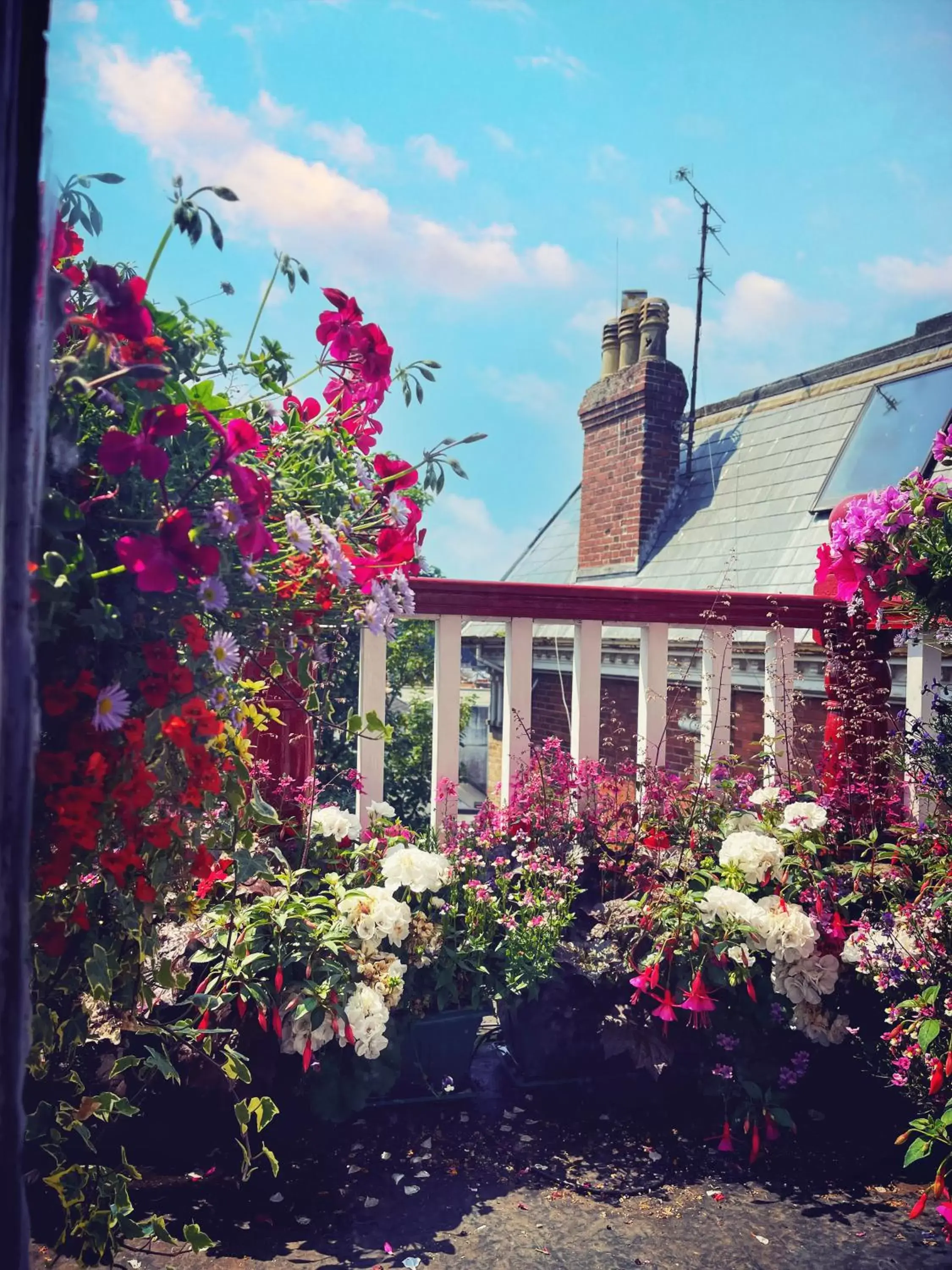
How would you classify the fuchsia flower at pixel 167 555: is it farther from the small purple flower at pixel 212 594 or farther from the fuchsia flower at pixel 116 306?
the fuchsia flower at pixel 116 306

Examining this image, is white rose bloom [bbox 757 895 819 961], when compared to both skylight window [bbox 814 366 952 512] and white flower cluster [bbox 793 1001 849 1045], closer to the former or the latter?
white flower cluster [bbox 793 1001 849 1045]

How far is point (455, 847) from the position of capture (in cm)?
206

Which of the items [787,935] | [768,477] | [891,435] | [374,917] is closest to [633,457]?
[768,477]

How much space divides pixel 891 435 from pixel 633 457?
3.55m

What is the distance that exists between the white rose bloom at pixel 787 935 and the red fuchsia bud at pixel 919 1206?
1.45ft

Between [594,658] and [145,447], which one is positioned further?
[594,658]

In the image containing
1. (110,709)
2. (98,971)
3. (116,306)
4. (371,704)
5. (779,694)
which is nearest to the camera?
(116,306)

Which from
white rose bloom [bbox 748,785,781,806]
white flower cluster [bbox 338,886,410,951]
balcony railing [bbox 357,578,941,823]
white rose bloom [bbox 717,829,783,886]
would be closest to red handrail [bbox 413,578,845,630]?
balcony railing [bbox 357,578,941,823]

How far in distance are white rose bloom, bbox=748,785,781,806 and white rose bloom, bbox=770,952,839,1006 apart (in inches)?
15.8

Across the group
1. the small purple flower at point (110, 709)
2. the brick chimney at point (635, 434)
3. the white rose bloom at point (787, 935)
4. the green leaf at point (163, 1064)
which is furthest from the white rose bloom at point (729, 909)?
the brick chimney at point (635, 434)

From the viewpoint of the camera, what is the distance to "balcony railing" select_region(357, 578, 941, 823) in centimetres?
220

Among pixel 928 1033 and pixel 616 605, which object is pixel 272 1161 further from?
pixel 616 605

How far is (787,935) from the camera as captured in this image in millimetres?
1888

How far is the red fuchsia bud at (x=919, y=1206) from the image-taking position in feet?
5.14
